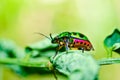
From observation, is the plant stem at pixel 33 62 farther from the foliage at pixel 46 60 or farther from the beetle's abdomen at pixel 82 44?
the beetle's abdomen at pixel 82 44

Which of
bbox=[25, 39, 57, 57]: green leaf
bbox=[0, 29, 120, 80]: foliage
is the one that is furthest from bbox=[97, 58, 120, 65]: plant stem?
bbox=[25, 39, 57, 57]: green leaf

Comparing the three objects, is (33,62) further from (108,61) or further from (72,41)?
(108,61)

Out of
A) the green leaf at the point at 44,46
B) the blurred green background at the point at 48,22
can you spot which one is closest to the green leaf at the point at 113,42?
the blurred green background at the point at 48,22

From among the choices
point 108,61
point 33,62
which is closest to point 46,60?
point 33,62

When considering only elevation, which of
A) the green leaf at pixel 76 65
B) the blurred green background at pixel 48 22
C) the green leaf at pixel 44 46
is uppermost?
the blurred green background at pixel 48 22

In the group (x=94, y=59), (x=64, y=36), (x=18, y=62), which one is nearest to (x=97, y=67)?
(x=94, y=59)

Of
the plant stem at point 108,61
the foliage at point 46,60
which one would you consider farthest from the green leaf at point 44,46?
the plant stem at point 108,61

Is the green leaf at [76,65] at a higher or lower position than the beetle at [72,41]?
lower
